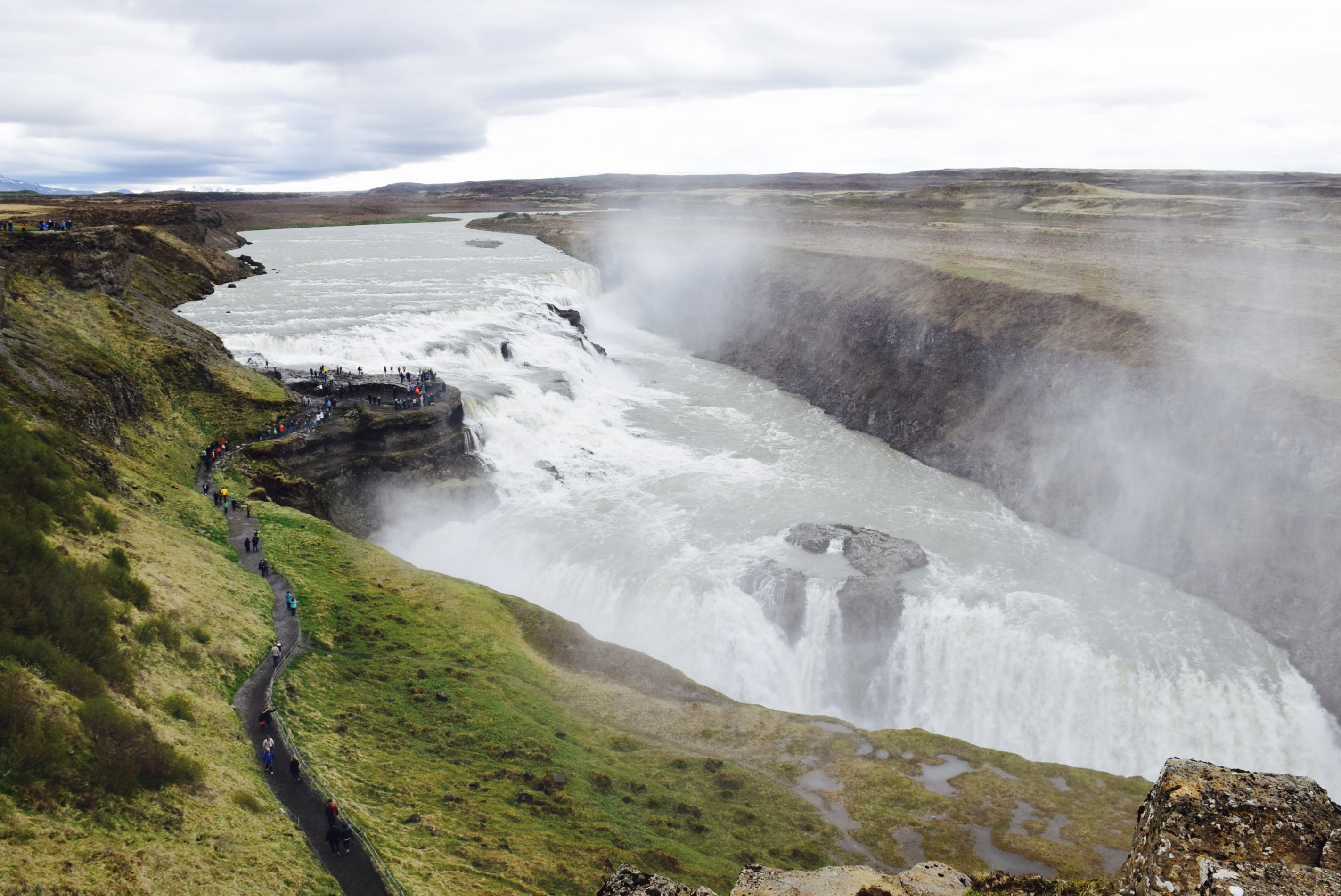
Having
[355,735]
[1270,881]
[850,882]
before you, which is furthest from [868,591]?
[1270,881]

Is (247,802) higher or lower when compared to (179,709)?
lower

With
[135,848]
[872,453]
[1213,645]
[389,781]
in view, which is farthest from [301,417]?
[1213,645]

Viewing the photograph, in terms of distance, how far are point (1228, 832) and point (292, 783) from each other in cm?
1682

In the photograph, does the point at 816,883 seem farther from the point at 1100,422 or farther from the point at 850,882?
the point at 1100,422

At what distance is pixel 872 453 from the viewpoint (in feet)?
162

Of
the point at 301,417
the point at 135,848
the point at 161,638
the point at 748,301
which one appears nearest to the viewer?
the point at 135,848

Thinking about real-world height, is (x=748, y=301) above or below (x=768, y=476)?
above

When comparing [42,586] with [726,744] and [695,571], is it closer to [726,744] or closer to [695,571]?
[726,744]

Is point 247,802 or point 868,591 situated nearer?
point 247,802

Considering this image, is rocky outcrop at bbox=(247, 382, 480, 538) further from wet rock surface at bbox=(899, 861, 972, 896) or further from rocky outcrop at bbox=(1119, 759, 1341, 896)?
rocky outcrop at bbox=(1119, 759, 1341, 896)

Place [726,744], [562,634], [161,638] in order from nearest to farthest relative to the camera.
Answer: [161,638]
[726,744]
[562,634]

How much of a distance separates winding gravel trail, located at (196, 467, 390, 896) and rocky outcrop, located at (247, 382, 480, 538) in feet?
34.6

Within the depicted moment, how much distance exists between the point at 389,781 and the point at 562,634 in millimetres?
11360

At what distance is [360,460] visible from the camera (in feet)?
126
